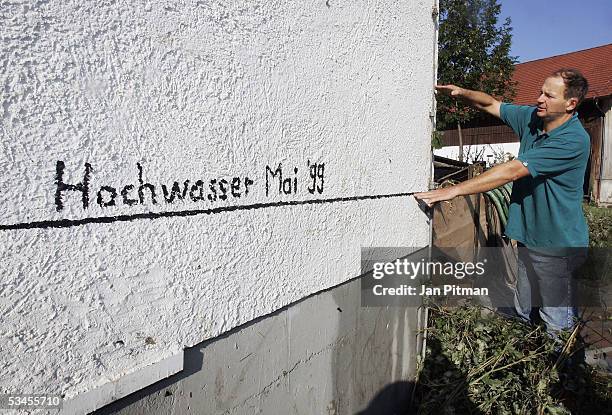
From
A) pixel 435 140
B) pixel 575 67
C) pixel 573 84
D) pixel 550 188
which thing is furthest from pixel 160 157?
pixel 575 67

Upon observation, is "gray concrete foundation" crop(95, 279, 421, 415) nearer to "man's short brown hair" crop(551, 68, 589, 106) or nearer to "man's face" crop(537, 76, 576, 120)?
"man's face" crop(537, 76, 576, 120)

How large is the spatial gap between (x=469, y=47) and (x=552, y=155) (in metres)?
8.81

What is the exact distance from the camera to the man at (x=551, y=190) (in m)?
2.82

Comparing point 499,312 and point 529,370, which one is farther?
point 499,312

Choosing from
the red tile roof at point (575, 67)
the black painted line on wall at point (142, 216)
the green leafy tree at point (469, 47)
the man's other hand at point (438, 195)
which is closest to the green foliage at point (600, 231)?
the green leafy tree at point (469, 47)

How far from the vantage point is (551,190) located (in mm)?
2973

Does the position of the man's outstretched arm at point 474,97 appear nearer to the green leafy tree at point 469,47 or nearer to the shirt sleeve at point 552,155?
the shirt sleeve at point 552,155

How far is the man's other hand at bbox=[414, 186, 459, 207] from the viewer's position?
2.81m

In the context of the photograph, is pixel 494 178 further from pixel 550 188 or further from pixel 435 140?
pixel 435 140

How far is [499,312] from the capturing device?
348 cm

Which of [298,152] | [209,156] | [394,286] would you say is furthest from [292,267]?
[394,286]

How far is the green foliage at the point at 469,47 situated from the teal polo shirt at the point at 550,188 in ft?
25.2

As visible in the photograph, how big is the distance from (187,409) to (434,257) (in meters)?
2.89

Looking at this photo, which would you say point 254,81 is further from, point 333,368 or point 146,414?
point 333,368
